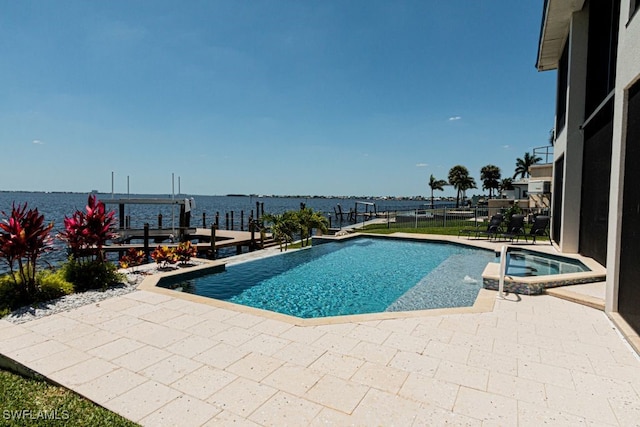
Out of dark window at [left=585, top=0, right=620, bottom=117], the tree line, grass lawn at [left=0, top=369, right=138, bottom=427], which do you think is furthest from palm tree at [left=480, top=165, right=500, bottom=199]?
grass lawn at [left=0, top=369, right=138, bottom=427]

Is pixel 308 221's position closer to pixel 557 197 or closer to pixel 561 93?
pixel 557 197

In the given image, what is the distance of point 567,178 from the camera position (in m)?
9.79

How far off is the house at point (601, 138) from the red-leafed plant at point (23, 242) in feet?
29.4

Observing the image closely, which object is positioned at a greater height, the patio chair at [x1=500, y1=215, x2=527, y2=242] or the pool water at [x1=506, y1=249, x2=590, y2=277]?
the patio chair at [x1=500, y1=215, x2=527, y2=242]

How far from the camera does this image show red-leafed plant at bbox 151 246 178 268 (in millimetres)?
8289

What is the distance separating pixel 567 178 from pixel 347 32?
11.2 meters

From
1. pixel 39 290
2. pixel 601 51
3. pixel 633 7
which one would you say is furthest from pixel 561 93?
pixel 39 290

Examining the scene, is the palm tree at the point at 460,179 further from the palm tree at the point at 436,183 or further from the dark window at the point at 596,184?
the dark window at the point at 596,184

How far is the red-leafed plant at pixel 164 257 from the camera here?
27.2ft

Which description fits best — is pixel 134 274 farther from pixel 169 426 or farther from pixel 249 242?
pixel 249 242

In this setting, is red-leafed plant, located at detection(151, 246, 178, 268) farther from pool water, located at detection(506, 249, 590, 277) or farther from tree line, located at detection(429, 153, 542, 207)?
tree line, located at detection(429, 153, 542, 207)

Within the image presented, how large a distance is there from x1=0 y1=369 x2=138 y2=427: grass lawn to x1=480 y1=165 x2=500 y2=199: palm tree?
67.2 m

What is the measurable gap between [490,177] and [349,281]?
6207 centimetres

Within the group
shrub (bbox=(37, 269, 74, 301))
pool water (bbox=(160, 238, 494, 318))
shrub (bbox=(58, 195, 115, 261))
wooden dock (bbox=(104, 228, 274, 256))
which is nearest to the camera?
shrub (bbox=(37, 269, 74, 301))
